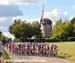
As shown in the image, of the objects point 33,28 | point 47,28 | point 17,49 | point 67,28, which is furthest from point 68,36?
point 17,49

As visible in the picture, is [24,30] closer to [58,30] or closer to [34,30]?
[34,30]

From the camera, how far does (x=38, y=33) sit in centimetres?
13325

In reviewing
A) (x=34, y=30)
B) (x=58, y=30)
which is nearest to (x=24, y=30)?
(x=34, y=30)

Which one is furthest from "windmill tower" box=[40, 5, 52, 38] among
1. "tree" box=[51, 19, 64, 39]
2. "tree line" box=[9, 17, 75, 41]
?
"tree line" box=[9, 17, 75, 41]

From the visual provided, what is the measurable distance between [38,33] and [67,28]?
10.5m

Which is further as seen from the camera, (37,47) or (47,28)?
(47,28)

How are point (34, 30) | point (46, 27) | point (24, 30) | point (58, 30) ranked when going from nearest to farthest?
point (24, 30) → point (34, 30) → point (58, 30) → point (46, 27)

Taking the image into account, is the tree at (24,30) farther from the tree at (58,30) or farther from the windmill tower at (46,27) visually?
the windmill tower at (46,27)

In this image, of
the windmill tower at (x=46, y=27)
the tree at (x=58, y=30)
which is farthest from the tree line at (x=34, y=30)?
the windmill tower at (x=46, y=27)

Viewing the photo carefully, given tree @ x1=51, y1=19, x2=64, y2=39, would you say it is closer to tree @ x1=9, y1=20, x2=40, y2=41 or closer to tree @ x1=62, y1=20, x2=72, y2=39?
tree @ x1=62, y1=20, x2=72, y2=39

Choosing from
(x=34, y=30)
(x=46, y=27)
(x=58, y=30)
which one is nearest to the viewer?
(x=34, y=30)

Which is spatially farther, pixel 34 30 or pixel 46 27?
pixel 46 27

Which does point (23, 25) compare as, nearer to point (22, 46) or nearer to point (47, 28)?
point (47, 28)

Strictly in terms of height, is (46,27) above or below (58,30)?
above
